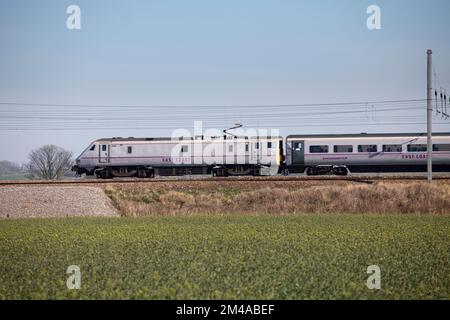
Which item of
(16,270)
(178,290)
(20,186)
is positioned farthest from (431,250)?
(20,186)

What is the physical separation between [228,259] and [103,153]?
108 ft

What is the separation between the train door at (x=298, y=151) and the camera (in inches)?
1815

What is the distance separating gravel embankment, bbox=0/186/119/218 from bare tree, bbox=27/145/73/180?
62708 millimetres

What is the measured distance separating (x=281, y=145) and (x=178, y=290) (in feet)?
117

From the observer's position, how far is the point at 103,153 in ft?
153

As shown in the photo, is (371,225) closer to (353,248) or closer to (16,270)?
(353,248)

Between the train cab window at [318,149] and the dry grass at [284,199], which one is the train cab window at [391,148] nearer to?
A: the train cab window at [318,149]

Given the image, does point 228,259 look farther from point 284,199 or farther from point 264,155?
point 264,155

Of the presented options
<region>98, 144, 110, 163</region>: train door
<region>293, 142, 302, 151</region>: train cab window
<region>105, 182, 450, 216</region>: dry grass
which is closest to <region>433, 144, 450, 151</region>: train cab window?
<region>293, 142, 302, 151</region>: train cab window

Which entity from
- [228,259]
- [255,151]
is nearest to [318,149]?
[255,151]

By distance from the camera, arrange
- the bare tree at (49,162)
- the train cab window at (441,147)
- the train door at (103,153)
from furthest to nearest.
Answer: the bare tree at (49,162) → the train door at (103,153) → the train cab window at (441,147)

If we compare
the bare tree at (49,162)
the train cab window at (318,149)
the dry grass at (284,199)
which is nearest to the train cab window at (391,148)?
the train cab window at (318,149)

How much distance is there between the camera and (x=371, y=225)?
23.2 meters

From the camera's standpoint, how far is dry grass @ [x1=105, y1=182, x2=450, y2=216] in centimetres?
3244
